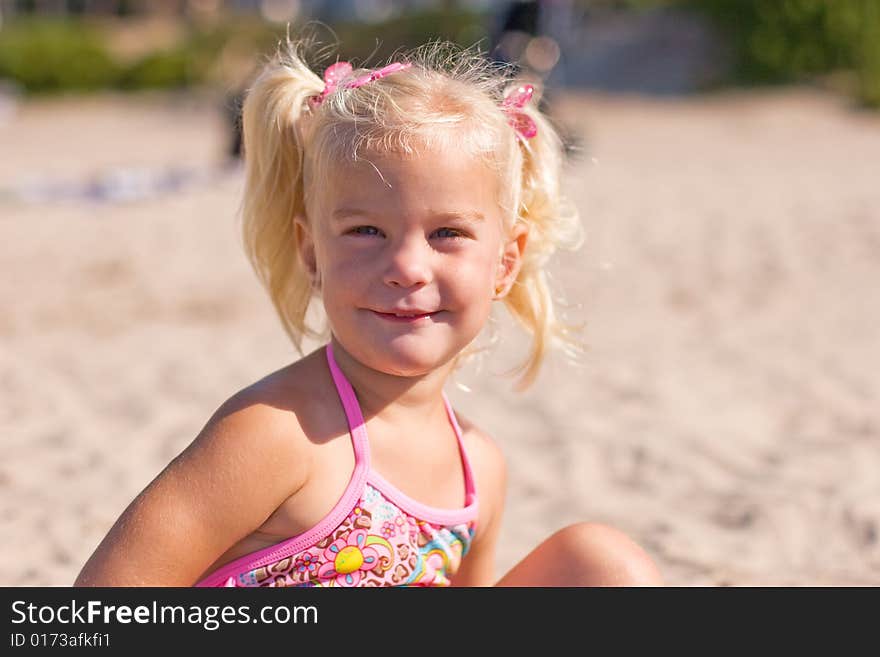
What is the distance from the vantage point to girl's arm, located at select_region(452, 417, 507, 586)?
235 centimetres

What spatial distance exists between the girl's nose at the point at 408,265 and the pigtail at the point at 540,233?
0.37 meters

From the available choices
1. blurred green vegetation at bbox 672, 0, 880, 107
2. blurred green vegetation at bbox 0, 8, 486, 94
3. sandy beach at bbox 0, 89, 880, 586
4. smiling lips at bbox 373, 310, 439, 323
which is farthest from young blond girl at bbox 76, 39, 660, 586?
blurred green vegetation at bbox 0, 8, 486, 94

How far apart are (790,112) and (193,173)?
801 centimetres

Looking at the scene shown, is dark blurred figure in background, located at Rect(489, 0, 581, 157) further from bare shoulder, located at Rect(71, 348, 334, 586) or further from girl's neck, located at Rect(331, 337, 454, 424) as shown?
bare shoulder, located at Rect(71, 348, 334, 586)

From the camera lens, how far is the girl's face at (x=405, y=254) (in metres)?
1.97

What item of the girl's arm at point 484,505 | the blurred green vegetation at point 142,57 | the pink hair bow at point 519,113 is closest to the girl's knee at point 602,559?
the girl's arm at point 484,505

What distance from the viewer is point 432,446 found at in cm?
224

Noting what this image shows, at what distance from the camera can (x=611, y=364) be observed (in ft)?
18.6

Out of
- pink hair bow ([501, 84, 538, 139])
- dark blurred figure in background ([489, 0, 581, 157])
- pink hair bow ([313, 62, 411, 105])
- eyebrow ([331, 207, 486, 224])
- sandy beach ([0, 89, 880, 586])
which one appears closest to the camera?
eyebrow ([331, 207, 486, 224])

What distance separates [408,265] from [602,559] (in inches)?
27.9

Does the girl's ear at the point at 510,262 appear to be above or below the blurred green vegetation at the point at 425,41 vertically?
above

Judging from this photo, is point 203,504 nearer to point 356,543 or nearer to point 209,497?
point 209,497

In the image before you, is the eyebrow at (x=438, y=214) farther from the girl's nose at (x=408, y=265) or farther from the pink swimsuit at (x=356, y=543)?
the pink swimsuit at (x=356, y=543)

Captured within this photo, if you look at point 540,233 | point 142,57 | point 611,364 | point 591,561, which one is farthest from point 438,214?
point 142,57
